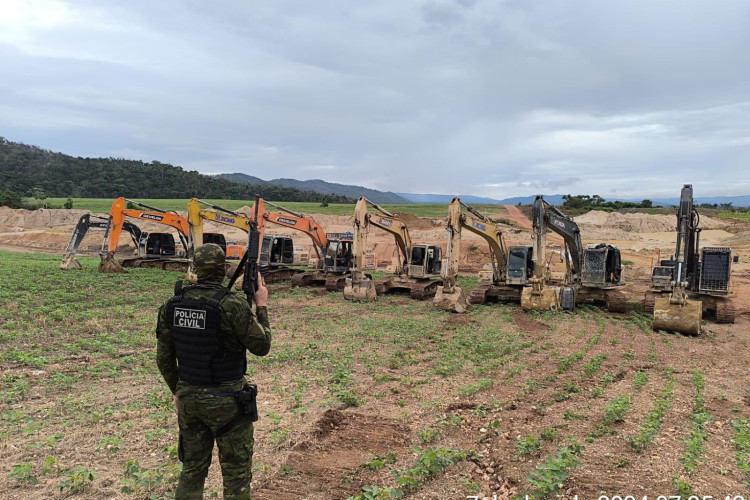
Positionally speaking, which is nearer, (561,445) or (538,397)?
(561,445)

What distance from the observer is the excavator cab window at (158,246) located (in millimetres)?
29139

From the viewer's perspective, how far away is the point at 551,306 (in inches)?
684

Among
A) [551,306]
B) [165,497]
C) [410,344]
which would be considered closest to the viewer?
[165,497]

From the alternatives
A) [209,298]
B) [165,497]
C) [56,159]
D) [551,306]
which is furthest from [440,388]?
[56,159]

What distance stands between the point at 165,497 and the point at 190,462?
3.26 ft

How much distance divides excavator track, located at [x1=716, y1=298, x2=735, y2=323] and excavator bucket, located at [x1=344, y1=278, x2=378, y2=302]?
12.3 meters

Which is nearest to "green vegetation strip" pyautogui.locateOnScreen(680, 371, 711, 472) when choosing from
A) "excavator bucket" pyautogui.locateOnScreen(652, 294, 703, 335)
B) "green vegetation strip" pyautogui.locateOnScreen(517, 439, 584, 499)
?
"green vegetation strip" pyautogui.locateOnScreen(517, 439, 584, 499)

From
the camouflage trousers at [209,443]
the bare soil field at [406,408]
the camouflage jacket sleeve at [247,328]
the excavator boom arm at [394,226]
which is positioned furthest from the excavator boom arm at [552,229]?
the camouflage trousers at [209,443]

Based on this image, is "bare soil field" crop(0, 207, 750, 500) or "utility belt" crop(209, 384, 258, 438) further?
"bare soil field" crop(0, 207, 750, 500)

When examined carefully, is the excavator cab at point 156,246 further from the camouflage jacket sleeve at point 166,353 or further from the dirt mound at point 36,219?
the dirt mound at point 36,219

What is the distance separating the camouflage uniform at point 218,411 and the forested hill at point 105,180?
89.2 meters

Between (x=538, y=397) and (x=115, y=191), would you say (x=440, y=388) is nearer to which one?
(x=538, y=397)

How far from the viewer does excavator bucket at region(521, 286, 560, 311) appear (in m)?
17.3

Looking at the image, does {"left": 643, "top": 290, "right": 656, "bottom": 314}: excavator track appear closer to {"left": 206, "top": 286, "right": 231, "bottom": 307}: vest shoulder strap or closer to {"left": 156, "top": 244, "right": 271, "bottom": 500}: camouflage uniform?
{"left": 156, "top": 244, "right": 271, "bottom": 500}: camouflage uniform
